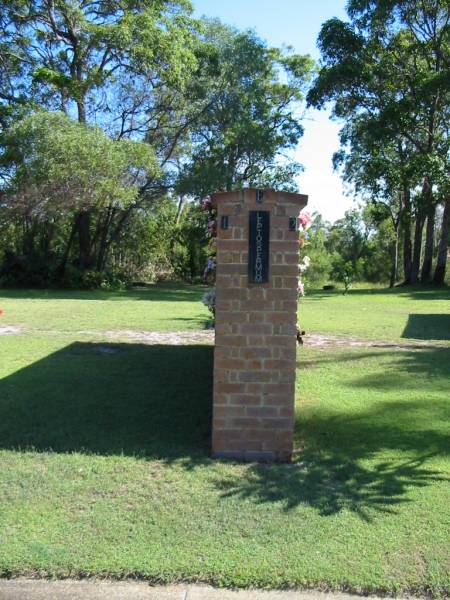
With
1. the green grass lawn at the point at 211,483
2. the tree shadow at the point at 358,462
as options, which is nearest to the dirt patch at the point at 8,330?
the green grass lawn at the point at 211,483

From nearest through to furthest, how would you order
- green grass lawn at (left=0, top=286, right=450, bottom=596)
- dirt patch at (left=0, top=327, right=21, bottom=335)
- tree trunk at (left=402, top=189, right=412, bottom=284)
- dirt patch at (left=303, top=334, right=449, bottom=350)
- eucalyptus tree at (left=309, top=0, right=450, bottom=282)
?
green grass lawn at (left=0, top=286, right=450, bottom=596)
dirt patch at (left=303, top=334, right=449, bottom=350)
dirt patch at (left=0, top=327, right=21, bottom=335)
eucalyptus tree at (left=309, top=0, right=450, bottom=282)
tree trunk at (left=402, top=189, right=412, bottom=284)

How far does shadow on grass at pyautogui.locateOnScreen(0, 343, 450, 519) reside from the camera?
398 cm

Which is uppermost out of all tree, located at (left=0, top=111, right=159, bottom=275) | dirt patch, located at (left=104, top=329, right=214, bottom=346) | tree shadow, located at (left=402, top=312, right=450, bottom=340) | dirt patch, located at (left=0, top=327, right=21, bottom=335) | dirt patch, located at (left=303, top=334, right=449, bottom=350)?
tree, located at (left=0, top=111, right=159, bottom=275)

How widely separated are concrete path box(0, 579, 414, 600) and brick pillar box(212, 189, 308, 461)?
1.70 meters

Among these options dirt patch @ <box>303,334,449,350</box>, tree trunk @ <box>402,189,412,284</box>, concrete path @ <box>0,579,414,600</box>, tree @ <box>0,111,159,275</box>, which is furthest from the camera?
tree trunk @ <box>402,189,412,284</box>

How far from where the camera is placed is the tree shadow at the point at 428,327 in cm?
1129

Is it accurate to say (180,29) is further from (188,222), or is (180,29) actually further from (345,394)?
(345,394)

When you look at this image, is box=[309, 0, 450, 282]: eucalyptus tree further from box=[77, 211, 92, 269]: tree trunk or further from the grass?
box=[77, 211, 92, 269]: tree trunk

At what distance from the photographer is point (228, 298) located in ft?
14.5

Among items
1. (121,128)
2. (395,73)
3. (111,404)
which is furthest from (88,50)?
(111,404)

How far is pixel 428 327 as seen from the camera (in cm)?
1270

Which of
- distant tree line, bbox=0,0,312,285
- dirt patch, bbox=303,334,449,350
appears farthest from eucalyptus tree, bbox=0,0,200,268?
dirt patch, bbox=303,334,449,350

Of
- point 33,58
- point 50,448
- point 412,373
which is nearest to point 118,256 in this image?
point 33,58

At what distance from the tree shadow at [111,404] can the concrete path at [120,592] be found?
5.65ft
